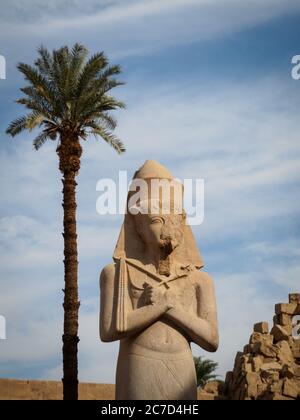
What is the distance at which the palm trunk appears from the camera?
1736 cm

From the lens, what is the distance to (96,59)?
19422mm

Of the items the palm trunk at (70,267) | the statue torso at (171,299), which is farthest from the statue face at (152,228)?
the palm trunk at (70,267)

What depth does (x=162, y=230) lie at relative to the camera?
25.5ft

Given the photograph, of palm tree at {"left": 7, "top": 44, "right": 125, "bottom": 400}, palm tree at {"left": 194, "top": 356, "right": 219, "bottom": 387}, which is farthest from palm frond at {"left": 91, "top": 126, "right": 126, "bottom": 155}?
palm tree at {"left": 194, "top": 356, "right": 219, "bottom": 387}

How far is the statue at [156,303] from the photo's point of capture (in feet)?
24.0

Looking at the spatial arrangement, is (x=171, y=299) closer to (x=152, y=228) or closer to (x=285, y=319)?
(x=152, y=228)

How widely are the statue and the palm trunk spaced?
10027 millimetres

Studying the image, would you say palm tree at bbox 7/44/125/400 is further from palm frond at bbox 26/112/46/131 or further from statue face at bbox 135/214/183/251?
statue face at bbox 135/214/183/251

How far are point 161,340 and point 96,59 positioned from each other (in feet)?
43.1

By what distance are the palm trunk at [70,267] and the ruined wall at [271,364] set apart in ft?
21.9

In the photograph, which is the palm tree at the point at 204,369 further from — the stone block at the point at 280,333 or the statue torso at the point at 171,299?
the statue torso at the point at 171,299

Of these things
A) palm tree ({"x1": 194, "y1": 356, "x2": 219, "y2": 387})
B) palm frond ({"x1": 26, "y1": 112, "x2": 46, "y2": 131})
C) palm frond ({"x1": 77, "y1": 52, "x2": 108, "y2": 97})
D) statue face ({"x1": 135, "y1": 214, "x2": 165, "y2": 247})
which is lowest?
palm tree ({"x1": 194, "y1": 356, "x2": 219, "y2": 387})
